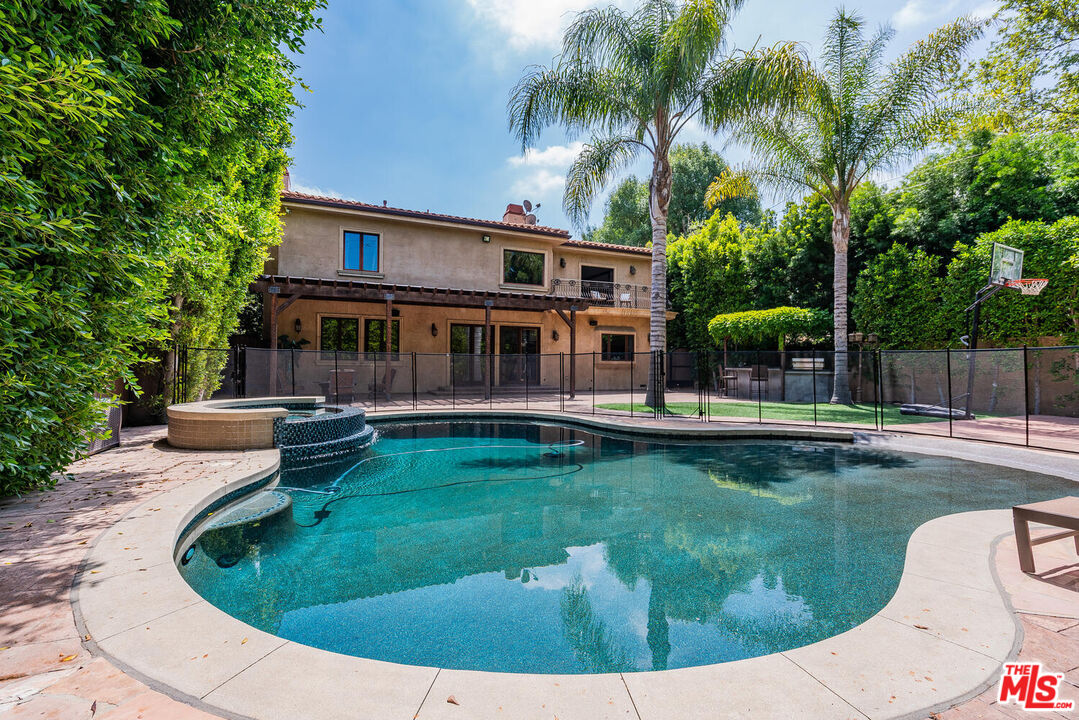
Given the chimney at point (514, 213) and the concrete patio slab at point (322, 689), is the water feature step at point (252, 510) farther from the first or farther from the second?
the chimney at point (514, 213)

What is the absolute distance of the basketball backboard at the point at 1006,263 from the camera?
10.9 m

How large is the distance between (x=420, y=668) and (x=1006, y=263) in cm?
1511

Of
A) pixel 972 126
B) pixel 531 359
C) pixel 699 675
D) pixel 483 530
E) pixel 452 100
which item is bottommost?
pixel 483 530

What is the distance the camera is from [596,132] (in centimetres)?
1234

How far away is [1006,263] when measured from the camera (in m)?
10.9

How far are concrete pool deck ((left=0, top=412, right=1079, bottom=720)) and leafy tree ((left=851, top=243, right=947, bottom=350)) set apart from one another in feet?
43.4

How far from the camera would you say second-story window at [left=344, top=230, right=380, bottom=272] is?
15.4 metres

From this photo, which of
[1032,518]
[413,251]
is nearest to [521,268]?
[413,251]

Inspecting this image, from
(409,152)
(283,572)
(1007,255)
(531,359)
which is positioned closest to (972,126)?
(1007,255)

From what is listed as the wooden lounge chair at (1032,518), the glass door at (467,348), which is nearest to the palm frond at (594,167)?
the glass door at (467,348)

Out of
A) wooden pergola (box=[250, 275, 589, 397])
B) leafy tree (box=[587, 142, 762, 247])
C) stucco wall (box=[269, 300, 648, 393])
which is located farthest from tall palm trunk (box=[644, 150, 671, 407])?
leafy tree (box=[587, 142, 762, 247])

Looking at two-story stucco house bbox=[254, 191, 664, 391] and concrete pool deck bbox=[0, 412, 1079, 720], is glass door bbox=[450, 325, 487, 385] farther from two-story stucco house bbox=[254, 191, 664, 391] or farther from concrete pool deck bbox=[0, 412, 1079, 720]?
concrete pool deck bbox=[0, 412, 1079, 720]

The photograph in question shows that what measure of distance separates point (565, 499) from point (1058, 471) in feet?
22.0

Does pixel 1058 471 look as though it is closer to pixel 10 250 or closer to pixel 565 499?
pixel 565 499
